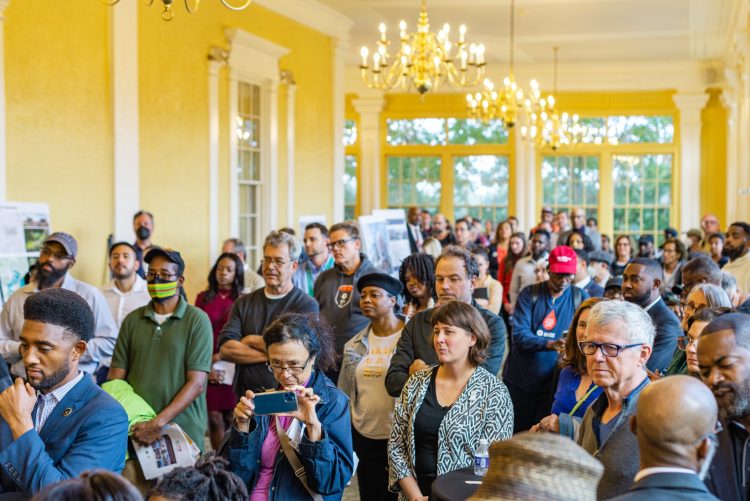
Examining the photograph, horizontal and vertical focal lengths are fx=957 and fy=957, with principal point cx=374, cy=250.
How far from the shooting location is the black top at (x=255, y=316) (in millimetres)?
5059

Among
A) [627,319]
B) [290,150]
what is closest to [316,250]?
[627,319]

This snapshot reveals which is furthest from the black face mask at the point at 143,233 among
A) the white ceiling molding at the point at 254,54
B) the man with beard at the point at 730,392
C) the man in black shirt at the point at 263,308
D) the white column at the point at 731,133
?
the white column at the point at 731,133

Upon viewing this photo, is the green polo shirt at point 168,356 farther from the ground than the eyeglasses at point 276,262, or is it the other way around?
the eyeglasses at point 276,262

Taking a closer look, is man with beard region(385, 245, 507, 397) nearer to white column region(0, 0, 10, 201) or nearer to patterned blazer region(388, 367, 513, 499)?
patterned blazer region(388, 367, 513, 499)

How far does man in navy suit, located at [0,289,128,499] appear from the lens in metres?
3.02

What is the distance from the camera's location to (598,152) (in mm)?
20656

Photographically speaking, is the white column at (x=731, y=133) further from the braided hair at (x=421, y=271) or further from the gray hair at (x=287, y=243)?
the gray hair at (x=287, y=243)

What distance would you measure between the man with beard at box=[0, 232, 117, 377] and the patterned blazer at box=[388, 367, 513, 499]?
200cm

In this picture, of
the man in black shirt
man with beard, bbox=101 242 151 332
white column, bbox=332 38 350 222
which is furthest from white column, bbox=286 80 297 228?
the man in black shirt

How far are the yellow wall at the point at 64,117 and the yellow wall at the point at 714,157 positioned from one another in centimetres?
1481

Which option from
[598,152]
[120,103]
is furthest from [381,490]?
[598,152]

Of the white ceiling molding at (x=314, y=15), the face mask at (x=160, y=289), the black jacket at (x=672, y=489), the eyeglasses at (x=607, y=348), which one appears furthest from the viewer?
the white ceiling molding at (x=314, y=15)

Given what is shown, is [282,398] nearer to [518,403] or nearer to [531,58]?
[518,403]

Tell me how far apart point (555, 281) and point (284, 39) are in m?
7.46
